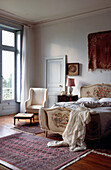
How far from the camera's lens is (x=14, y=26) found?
20.6ft

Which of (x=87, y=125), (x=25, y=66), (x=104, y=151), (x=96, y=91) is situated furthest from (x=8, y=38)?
(x=104, y=151)

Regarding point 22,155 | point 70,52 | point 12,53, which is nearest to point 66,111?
point 22,155

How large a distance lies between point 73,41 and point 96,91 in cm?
169

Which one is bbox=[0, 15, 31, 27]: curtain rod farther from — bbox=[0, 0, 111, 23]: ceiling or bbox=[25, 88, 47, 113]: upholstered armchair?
bbox=[25, 88, 47, 113]: upholstered armchair

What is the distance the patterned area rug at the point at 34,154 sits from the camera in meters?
2.54

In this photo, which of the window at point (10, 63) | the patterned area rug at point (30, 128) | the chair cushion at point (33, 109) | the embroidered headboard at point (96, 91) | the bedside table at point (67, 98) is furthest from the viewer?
the window at point (10, 63)

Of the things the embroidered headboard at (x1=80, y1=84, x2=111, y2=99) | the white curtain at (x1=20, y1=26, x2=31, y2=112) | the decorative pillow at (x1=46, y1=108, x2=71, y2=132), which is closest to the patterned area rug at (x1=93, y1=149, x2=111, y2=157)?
the decorative pillow at (x1=46, y1=108, x2=71, y2=132)

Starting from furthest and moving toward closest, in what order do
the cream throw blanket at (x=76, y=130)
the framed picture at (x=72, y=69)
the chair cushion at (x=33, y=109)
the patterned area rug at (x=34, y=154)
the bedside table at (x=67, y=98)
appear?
the framed picture at (x=72, y=69)
the bedside table at (x=67, y=98)
the chair cushion at (x=33, y=109)
the cream throw blanket at (x=76, y=130)
the patterned area rug at (x=34, y=154)

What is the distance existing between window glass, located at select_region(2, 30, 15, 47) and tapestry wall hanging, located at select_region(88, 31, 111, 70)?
2.55m

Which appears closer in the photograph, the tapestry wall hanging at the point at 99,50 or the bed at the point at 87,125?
the bed at the point at 87,125

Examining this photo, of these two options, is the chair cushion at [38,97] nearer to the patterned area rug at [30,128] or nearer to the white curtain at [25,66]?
the white curtain at [25,66]

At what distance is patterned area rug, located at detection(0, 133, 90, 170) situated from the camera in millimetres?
2539

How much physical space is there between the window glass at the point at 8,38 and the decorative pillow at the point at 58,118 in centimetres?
357

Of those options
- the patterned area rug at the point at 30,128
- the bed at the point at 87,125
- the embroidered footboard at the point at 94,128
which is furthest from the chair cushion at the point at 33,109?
the embroidered footboard at the point at 94,128
